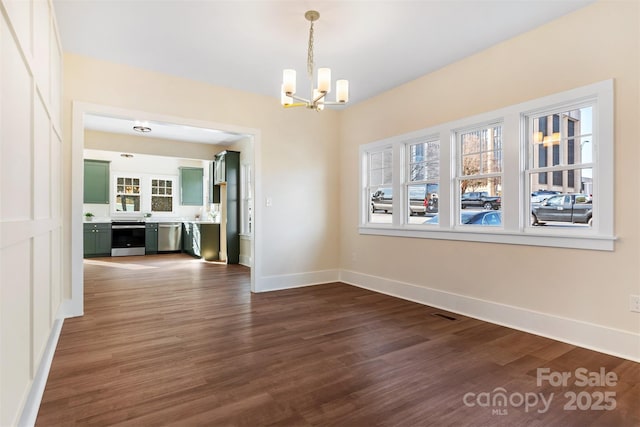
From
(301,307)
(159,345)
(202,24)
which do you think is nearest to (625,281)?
(301,307)

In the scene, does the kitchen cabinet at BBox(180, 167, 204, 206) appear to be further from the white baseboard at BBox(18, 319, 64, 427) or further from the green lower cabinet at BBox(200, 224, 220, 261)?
the white baseboard at BBox(18, 319, 64, 427)

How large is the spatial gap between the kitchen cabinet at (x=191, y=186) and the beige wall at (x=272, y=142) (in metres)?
5.63

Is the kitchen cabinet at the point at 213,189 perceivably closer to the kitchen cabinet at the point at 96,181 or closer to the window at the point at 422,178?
the kitchen cabinet at the point at 96,181

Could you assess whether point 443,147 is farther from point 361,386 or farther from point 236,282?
point 236,282

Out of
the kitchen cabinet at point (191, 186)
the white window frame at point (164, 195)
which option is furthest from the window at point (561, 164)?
the white window frame at point (164, 195)

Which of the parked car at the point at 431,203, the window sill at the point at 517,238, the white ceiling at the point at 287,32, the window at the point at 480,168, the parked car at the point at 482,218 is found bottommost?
the window sill at the point at 517,238

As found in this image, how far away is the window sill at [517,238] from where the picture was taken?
2703 millimetres

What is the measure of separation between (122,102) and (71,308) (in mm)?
2312

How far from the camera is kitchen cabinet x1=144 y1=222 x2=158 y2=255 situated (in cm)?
894

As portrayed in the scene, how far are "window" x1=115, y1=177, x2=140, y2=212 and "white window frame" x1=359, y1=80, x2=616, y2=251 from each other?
7.48 m

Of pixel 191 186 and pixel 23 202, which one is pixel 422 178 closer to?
pixel 23 202

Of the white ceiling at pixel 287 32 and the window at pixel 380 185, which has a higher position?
the white ceiling at pixel 287 32

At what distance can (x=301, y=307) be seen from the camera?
3.93 m

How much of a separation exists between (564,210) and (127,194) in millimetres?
9802
